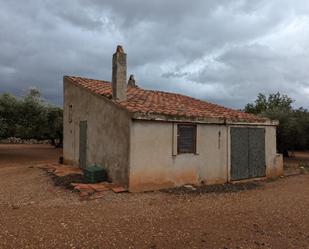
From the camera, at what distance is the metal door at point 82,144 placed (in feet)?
43.2

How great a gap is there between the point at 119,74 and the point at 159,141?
2.74 meters

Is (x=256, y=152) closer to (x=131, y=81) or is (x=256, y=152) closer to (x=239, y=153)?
(x=239, y=153)

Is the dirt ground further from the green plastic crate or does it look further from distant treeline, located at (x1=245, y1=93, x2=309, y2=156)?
distant treeline, located at (x1=245, y1=93, x2=309, y2=156)

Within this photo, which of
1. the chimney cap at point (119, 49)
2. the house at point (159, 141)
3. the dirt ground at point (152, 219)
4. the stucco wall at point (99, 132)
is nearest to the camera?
the dirt ground at point (152, 219)

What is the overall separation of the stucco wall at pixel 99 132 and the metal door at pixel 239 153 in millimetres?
4650

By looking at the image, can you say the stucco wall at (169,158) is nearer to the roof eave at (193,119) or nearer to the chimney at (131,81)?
the roof eave at (193,119)

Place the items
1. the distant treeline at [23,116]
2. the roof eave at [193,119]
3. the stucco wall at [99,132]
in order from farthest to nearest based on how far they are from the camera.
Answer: the distant treeline at [23,116] → the stucco wall at [99,132] → the roof eave at [193,119]

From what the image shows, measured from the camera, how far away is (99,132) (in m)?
12.0

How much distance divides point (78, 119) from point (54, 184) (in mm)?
3916

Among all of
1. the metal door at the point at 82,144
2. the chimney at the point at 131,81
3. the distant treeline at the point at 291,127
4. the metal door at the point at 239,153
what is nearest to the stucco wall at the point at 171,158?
the metal door at the point at 239,153

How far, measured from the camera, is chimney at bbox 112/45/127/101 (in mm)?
11164

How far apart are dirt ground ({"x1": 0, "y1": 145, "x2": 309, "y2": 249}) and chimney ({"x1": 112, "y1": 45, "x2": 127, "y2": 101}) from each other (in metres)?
3.60

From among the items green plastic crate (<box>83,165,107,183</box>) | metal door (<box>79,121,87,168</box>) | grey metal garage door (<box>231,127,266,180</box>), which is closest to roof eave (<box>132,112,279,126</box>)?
grey metal garage door (<box>231,127,266,180</box>)

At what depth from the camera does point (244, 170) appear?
12969mm
